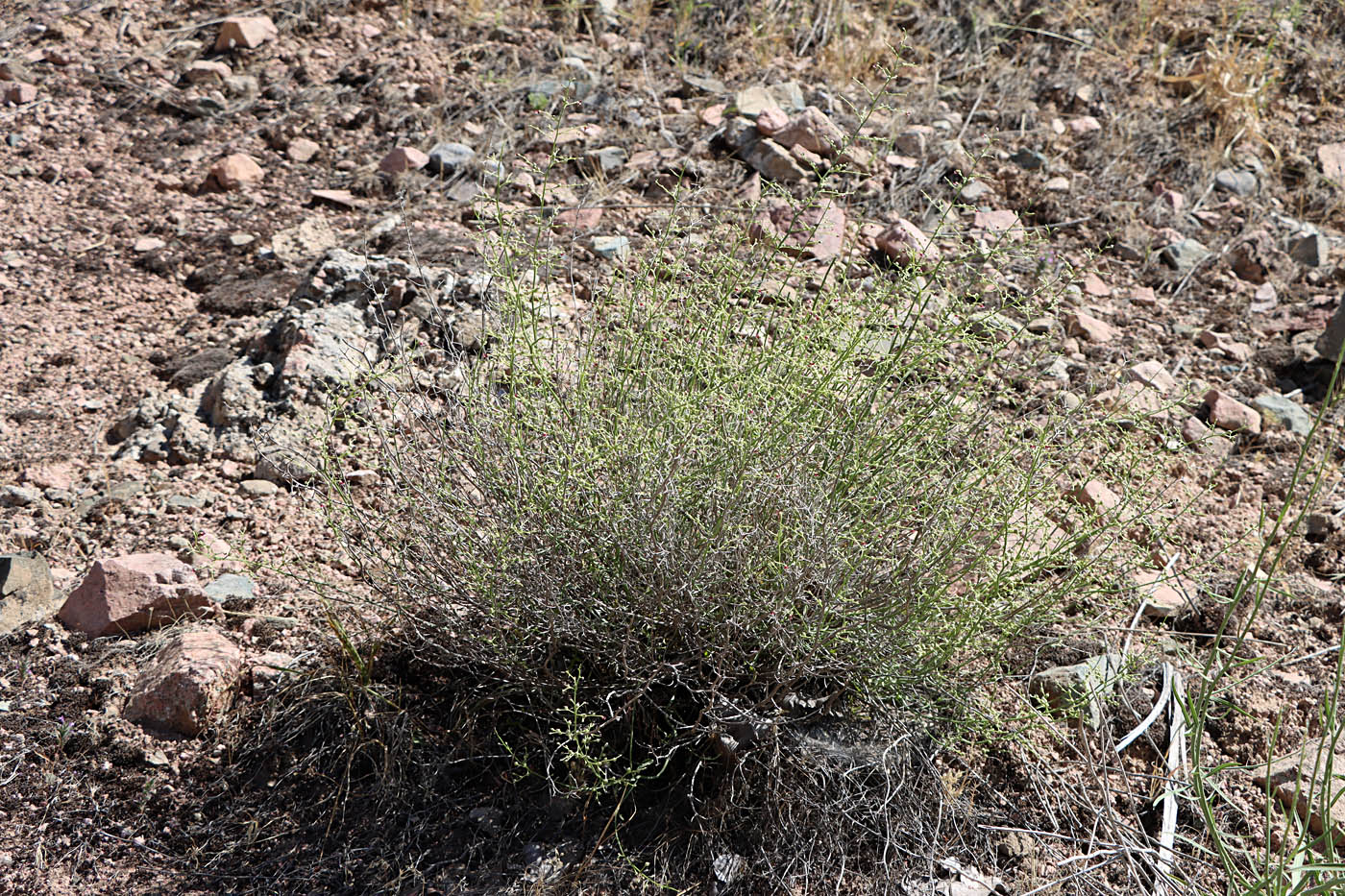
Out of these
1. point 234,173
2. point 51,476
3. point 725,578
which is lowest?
point 51,476

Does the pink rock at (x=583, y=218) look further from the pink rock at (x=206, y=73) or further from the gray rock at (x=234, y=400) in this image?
the pink rock at (x=206, y=73)

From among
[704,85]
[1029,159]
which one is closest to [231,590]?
[704,85]

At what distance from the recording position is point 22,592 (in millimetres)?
2533

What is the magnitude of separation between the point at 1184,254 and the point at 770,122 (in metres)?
1.71

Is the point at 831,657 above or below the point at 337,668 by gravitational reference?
above

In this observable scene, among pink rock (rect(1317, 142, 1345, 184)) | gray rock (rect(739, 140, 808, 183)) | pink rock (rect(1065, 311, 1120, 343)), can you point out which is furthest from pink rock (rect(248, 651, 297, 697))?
pink rock (rect(1317, 142, 1345, 184))

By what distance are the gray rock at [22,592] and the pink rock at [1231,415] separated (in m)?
3.44

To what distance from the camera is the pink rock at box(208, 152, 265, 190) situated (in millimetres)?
4039

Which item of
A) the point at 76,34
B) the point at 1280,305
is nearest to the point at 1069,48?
the point at 1280,305

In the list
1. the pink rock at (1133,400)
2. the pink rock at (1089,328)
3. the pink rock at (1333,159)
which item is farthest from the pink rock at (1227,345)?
the pink rock at (1333,159)

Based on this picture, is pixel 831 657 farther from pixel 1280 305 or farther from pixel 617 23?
pixel 617 23

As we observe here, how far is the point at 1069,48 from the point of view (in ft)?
16.0

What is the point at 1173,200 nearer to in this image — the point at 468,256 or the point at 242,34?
Answer: the point at 468,256

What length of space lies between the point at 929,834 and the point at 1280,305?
9.18ft
